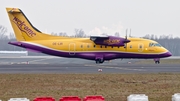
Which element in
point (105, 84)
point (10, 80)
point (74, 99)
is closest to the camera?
point (74, 99)

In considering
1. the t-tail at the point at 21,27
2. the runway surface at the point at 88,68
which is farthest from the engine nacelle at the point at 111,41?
the t-tail at the point at 21,27

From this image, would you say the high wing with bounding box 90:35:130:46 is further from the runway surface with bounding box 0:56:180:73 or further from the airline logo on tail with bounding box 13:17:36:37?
the airline logo on tail with bounding box 13:17:36:37

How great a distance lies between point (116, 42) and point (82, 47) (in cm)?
379

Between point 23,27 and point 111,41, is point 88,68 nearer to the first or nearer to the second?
point 111,41

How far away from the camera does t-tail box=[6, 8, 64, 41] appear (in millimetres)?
45156

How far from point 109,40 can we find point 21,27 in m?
9.77

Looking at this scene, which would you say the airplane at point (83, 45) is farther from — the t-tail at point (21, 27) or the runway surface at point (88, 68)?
the runway surface at point (88, 68)

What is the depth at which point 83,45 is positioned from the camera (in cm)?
→ 4575

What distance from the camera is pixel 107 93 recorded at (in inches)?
693

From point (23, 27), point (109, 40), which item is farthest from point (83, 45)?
point (23, 27)

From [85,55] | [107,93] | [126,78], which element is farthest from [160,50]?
[107,93]

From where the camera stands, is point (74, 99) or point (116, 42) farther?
point (116, 42)

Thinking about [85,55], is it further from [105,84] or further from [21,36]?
[105,84]

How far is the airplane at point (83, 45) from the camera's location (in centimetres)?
4525
